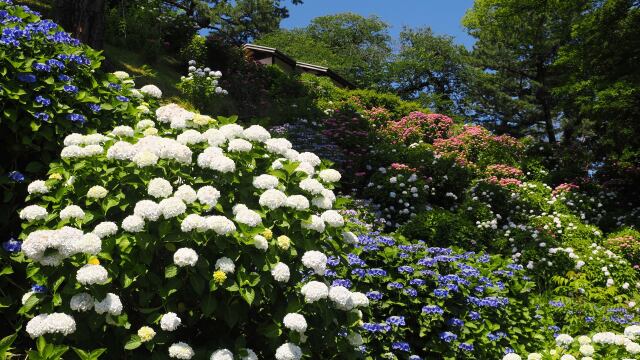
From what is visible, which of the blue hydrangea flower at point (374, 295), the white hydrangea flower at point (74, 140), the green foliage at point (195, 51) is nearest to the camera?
the white hydrangea flower at point (74, 140)

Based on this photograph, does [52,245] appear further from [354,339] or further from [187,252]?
[354,339]

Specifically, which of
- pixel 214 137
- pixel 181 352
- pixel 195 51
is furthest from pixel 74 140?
pixel 195 51

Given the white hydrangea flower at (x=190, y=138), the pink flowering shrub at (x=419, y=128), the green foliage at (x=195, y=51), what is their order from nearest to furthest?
1. the white hydrangea flower at (x=190, y=138)
2. the pink flowering shrub at (x=419, y=128)
3. the green foliage at (x=195, y=51)

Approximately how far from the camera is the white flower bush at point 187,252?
2641mm

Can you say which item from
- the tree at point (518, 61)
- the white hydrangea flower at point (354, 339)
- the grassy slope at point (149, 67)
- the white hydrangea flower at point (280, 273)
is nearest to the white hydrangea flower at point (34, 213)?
the white hydrangea flower at point (280, 273)

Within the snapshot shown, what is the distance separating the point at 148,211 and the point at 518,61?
2737 centimetres

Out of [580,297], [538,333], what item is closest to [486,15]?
[580,297]

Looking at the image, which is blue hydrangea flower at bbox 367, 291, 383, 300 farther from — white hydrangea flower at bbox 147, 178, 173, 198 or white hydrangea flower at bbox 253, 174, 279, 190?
white hydrangea flower at bbox 147, 178, 173, 198

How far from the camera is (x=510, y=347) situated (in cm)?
488

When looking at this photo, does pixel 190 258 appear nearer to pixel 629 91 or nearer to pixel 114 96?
pixel 114 96

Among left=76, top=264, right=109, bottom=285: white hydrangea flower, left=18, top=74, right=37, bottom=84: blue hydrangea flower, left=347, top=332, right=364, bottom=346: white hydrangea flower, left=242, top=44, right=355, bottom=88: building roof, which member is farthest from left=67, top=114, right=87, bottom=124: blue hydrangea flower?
left=242, top=44, right=355, bottom=88: building roof

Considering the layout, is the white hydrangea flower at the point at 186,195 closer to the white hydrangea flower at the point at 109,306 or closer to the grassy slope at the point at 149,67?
the white hydrangea flower at the point at 109,306

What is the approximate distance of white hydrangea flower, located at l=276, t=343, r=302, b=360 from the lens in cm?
270

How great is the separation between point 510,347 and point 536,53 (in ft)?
72.9
